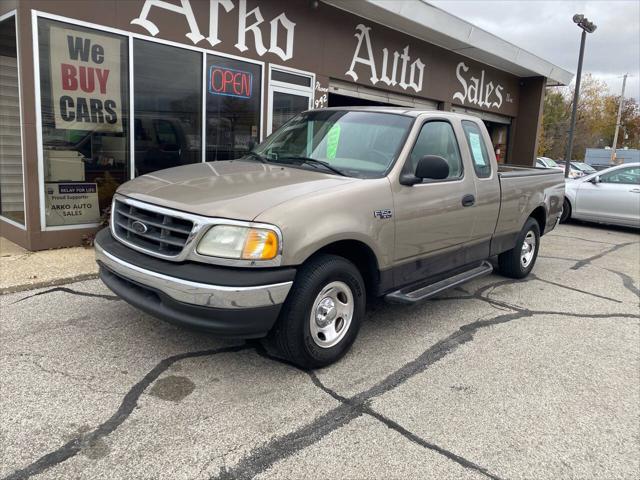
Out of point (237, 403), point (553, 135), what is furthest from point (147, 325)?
point (553, 135)

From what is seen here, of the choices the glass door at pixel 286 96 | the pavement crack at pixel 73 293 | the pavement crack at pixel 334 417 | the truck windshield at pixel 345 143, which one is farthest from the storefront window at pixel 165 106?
the pavement crack at pixel 334 417

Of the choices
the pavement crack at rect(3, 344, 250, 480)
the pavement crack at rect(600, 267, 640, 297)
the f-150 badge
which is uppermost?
the f-150 badge

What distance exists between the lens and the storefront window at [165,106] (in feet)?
23.3

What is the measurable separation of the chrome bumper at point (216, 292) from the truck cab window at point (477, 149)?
2.79 m

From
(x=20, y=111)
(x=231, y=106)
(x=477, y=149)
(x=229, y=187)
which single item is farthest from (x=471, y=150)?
(x=20, y=111)

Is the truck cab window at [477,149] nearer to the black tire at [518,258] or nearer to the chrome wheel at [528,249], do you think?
the black tire at [518,258]

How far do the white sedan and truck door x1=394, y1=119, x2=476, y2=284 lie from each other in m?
7.85

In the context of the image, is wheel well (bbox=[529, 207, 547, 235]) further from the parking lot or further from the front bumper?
the front bumper

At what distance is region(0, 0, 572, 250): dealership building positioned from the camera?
20.3 ft

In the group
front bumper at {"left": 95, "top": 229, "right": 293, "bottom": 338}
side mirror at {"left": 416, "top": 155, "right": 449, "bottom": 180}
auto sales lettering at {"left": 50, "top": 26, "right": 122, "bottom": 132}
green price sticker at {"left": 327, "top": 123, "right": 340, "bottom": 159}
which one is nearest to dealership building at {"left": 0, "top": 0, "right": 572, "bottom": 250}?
auto sales lettering at {"left": 50, "top": 26, "right": 122, "bottom": 132}

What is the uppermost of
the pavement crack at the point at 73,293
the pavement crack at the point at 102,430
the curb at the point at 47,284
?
the curb at the point at 47,284

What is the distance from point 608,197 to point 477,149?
7.60 metres

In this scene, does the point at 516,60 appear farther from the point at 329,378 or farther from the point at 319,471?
the point at 319,471

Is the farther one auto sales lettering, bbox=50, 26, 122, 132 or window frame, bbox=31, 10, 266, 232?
auto sales lettering, bbox=50, 26, 122, 132
